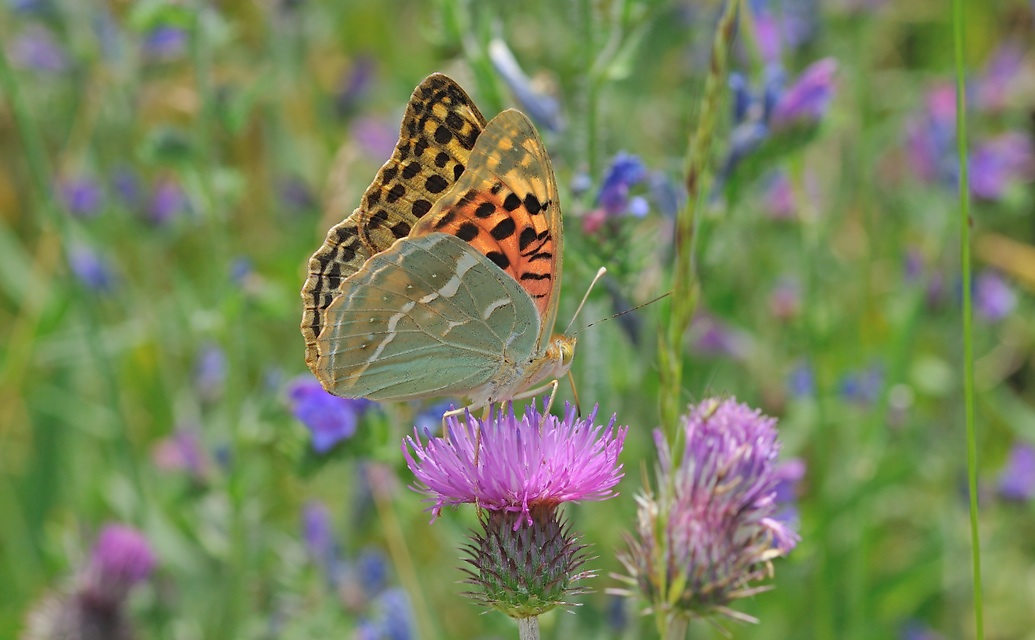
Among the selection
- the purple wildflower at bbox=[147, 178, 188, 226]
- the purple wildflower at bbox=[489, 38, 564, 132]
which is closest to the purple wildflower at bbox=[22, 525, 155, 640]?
the purple wildflower at bbox=[147, 178, 188, 226]

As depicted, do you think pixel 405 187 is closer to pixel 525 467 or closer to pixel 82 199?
pixel 525 467

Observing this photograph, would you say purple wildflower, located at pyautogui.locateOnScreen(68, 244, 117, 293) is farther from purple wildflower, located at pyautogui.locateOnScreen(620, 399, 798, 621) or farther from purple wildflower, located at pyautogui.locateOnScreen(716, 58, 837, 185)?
purple wildflower, located at pyautogui.locateOnScreen(620, 399, 798, 621)

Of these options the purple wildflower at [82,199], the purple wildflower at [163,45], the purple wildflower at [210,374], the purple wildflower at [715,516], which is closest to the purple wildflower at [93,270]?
the purple wildflower at [82,199]

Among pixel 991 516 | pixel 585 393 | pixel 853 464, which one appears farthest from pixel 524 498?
pixel 991 516

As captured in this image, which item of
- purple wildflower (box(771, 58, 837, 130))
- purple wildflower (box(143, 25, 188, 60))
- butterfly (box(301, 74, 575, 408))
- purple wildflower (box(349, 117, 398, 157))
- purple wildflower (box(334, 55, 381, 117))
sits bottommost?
butterfly (box(301, 74, 575, 408))

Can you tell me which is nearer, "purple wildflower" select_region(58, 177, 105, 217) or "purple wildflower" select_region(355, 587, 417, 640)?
"purple wildflower" select_region(355, 587, 417, 640)

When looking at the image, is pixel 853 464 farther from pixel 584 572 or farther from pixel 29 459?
pixel 29 459
